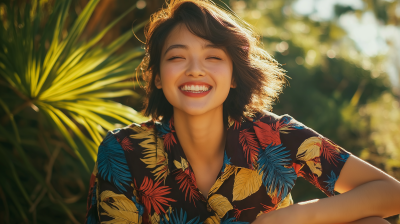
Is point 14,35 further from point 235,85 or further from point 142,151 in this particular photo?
point 235,85

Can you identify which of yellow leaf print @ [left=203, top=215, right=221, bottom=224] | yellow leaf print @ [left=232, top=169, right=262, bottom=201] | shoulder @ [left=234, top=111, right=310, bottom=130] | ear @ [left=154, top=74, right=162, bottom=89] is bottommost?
yellow leaf print @ [left=203, top=215, right=221, bottom=224]

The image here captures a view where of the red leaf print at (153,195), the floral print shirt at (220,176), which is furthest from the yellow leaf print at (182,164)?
the red leaf print at (153,195)

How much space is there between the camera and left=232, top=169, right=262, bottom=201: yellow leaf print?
1.33 m

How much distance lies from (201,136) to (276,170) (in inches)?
14.6

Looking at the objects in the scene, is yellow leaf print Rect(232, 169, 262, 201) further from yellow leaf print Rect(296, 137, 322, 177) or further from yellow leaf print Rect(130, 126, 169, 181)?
yellow leaf print Rect(130, 126, 169, 181)

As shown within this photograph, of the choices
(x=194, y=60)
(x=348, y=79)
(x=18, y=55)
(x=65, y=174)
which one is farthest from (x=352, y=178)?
(x=348, y=79)

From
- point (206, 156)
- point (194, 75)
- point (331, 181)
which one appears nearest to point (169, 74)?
Result: point (194, 75)

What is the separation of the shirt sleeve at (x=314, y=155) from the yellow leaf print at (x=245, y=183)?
18cm

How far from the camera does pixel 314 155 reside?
128 centimetres

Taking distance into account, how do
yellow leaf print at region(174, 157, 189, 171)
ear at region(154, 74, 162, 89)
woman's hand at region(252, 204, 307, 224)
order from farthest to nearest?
ear at region(154, 74, 162, 89) < yellow leaf print at region(174, 157, 189, 171) < woman's hand at region(252, 204, 307, 224)

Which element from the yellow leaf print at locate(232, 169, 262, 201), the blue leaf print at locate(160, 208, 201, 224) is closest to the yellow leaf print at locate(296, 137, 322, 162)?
the yellow leaf print at locate(232, 169, 262, 201)

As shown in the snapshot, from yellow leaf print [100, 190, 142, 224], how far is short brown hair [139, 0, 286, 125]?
52 cm

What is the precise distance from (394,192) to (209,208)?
720 mm

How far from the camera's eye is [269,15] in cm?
971
